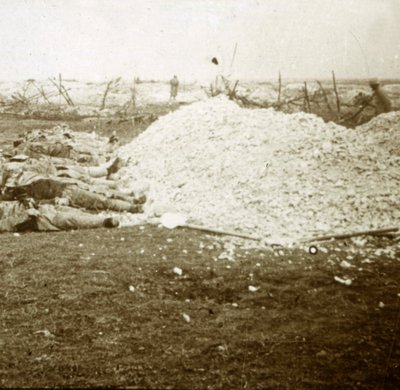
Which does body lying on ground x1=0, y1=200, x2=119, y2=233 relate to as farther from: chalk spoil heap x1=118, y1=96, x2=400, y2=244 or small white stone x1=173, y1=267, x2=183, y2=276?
small white stone x1=173, y1=267, x2=183, y2=276

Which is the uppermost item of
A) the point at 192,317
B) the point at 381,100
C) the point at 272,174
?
the point at 381,100

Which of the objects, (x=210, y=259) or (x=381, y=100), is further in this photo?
(x=381, y=100)

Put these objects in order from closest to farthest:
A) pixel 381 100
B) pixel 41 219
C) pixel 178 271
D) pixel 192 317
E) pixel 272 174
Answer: pixel 192 317 → pixel 178 271 → pixel 41 219 → pixel 272 174 → pixel 381 100

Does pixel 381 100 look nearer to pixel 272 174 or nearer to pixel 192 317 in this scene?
pixel 272 174

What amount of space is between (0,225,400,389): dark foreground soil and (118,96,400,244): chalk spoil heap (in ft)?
3.11

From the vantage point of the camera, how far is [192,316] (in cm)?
437

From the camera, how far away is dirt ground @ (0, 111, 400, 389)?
3.47 metres

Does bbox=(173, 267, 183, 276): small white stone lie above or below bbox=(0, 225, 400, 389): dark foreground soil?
above

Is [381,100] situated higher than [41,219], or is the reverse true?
[381,100]

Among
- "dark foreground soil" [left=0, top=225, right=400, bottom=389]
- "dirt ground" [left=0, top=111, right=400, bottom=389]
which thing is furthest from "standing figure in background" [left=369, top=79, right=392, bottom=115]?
"dark foreground soil" [left=0, top=225, right=400, bottom=389]

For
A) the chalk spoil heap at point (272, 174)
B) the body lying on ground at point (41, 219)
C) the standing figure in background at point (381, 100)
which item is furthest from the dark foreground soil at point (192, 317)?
the standing figure in background at point (381, 100)

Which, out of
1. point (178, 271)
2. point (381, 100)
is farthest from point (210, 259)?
point (381, 100)

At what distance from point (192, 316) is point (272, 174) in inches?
168

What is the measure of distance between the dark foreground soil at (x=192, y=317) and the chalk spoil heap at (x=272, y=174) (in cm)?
95
